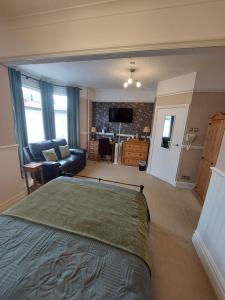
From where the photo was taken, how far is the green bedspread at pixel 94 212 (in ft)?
3.82

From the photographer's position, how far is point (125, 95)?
5.26m

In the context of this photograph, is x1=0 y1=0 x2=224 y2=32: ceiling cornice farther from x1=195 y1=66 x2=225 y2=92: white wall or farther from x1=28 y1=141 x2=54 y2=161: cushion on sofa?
x1=28 y1=141 x2=54 y2=161: cushion on sofa

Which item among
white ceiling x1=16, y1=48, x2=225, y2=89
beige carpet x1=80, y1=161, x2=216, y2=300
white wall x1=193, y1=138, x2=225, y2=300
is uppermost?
white ceiling x1=16, y1=48, x2=225, y2=89

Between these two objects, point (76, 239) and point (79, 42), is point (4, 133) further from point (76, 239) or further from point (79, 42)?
point (76, 239)

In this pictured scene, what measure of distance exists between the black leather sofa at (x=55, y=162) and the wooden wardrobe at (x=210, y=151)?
2.68 m

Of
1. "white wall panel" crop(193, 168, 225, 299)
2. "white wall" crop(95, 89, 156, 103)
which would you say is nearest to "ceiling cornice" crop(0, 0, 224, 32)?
"white wall panel" crop(193, 168, 225, 299)

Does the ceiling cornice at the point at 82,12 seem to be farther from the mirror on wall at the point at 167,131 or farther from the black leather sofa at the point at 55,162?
the mirror on wall at the point at 167,131

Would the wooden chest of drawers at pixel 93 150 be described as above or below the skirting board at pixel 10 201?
above

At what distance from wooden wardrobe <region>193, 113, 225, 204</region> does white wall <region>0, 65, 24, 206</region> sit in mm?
3573

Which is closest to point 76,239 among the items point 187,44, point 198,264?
point 198,264

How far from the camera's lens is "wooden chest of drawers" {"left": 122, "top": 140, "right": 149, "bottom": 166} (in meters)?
4.82

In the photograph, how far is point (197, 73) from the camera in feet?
9.73

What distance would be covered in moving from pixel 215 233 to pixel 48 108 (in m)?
4.50

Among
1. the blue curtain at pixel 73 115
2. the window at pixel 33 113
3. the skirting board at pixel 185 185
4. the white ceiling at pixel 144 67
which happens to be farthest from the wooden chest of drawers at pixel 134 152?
the window at pixel 33 113
